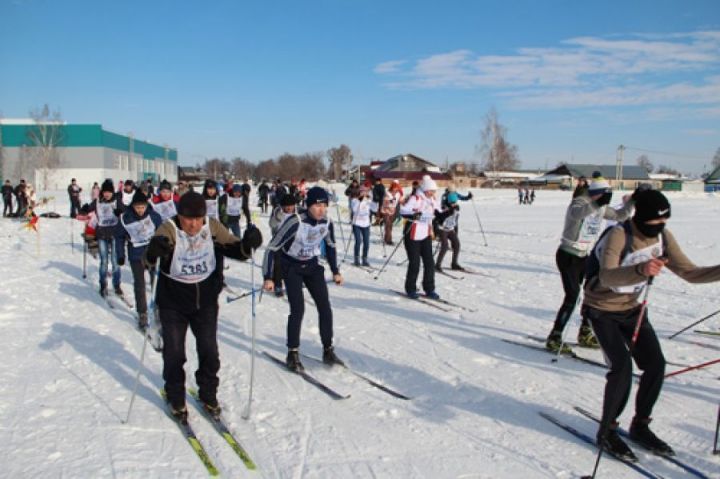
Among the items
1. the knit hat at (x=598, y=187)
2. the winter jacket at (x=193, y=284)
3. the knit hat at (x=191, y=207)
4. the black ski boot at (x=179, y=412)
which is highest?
the knit hat at (x=598, y=187)

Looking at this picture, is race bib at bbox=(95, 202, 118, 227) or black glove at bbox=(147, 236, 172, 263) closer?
black glove at bbox=(147, 236, 172, 263)

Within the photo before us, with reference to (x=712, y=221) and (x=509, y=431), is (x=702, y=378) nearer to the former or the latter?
(x=509, y=431)

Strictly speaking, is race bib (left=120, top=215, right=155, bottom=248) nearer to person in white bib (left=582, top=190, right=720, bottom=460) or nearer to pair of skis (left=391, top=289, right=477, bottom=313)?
pair of skis (left=391, top=289, right=477, bottom=313)

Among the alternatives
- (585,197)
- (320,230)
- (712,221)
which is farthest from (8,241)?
(712,221)

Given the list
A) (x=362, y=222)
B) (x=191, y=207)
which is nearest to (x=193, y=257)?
(x=191, y=207)

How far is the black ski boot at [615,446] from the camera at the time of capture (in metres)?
3.72

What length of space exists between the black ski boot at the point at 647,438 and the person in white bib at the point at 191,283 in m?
3.12

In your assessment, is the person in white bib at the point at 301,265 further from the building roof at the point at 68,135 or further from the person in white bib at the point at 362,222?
the building roof at the point at 68,135

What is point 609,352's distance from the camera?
3.81m

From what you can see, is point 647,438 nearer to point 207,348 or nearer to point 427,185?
point 207,348

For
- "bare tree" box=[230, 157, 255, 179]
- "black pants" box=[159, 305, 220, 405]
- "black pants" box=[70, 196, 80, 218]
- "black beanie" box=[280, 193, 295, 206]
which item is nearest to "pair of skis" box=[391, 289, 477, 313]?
"black beanie" box=[280, 193, 295, 206]

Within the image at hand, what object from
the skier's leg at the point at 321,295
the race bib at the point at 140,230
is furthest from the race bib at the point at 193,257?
the race bib at the point at 140,230

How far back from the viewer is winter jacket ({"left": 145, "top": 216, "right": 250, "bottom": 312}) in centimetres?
429

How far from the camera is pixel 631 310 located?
12.8 feet
